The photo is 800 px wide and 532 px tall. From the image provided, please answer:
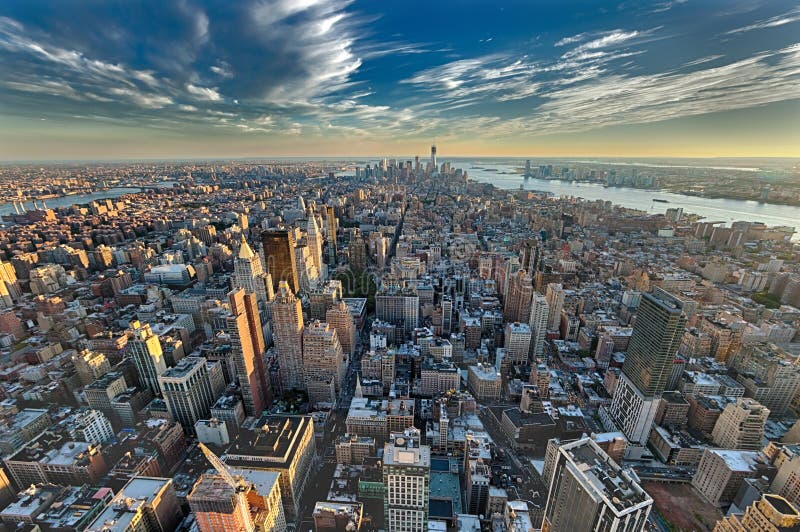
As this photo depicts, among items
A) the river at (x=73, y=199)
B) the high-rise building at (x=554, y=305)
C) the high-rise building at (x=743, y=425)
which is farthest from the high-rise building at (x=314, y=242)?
the river at (x=73, y=199)

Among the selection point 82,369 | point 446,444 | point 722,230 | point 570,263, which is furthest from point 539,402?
point 722,230

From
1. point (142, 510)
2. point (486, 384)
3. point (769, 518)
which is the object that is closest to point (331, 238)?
point (486, 384)

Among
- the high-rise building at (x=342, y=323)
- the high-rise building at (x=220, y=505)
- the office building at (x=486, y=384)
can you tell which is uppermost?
the high-rise building at (x=220, y=505)

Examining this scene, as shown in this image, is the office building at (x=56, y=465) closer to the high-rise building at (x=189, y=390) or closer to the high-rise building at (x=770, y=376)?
the high-rise building at (x=189, y=390)

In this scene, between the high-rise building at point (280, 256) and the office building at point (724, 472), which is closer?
the office building at point (724, 472)

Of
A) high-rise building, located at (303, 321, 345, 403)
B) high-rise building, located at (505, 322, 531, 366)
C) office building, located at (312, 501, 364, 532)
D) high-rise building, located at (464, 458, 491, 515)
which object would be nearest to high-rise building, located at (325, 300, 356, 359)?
high-rise building, located at (303, 321, 345, 403)

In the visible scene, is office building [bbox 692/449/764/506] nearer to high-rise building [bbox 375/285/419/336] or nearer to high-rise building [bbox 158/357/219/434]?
high-rise building [bbox 375/285/419/336]
